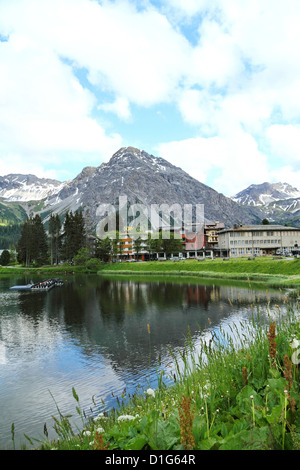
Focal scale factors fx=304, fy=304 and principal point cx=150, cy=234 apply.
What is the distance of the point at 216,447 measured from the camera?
4031 millimetres

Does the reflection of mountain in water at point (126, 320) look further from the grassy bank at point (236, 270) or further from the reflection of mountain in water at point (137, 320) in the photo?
the grassy bank at point (236, 270)

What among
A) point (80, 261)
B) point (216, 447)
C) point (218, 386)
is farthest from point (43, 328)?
point (80, 261)

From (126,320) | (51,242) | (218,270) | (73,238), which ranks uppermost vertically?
(73,238)

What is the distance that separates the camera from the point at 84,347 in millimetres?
22484

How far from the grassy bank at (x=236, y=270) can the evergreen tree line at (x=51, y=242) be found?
26680mm

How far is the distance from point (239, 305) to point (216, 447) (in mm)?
33998

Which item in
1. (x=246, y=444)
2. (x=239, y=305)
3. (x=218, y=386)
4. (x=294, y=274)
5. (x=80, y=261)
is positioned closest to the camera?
(x=246, y=444)

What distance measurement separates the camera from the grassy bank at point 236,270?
5933 cm

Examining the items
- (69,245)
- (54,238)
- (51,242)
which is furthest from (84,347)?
(54,238)

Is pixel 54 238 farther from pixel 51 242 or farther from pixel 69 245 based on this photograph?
pixel 69 245

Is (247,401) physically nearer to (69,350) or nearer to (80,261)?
(69,350)

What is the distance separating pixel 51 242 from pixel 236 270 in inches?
3437

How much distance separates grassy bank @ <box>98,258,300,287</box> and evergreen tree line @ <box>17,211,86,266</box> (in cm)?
2668

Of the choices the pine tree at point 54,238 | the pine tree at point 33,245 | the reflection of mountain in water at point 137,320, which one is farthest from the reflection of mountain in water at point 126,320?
the pine tree at point 54,238
